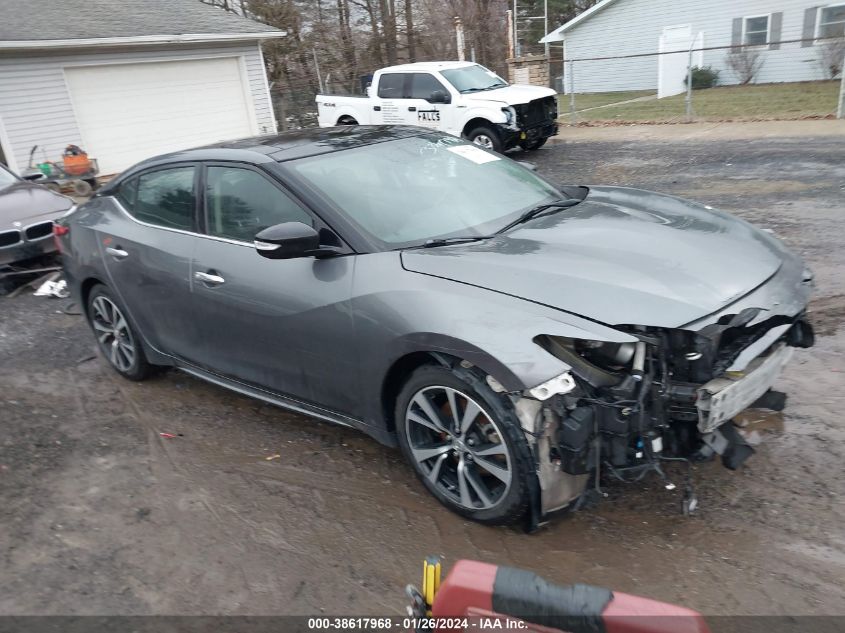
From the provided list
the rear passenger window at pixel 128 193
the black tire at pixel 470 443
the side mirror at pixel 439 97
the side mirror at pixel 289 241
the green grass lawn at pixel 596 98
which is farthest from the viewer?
the green grass lawn at pixel 596 98

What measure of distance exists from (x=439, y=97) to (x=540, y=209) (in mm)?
10756

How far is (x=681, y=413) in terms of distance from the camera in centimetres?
287

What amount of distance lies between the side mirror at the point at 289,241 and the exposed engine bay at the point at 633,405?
126cm

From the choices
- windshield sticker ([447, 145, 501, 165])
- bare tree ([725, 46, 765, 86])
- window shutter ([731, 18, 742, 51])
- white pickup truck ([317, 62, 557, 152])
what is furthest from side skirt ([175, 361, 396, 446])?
window shutter ([731, 18, 742, 51])

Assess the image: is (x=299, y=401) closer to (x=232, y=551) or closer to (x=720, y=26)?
(x=232, y=551)

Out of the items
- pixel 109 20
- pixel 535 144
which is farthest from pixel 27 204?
pixel 109 20

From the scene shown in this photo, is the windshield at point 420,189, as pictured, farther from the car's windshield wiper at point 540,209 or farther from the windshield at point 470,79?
the windshield at point 470,79

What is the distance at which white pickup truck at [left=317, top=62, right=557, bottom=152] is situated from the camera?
44.1 ft

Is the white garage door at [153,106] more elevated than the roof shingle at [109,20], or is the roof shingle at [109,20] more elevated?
the roof shingle at [109,20]

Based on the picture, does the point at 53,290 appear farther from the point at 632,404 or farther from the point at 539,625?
the point at 539,625

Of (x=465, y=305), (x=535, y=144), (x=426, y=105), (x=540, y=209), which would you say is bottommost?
(x=535, y=144)

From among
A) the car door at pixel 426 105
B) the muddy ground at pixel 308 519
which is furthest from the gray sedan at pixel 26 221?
the car door at pixel 426 105

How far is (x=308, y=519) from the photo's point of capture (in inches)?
134

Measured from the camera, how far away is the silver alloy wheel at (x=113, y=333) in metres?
5.04
